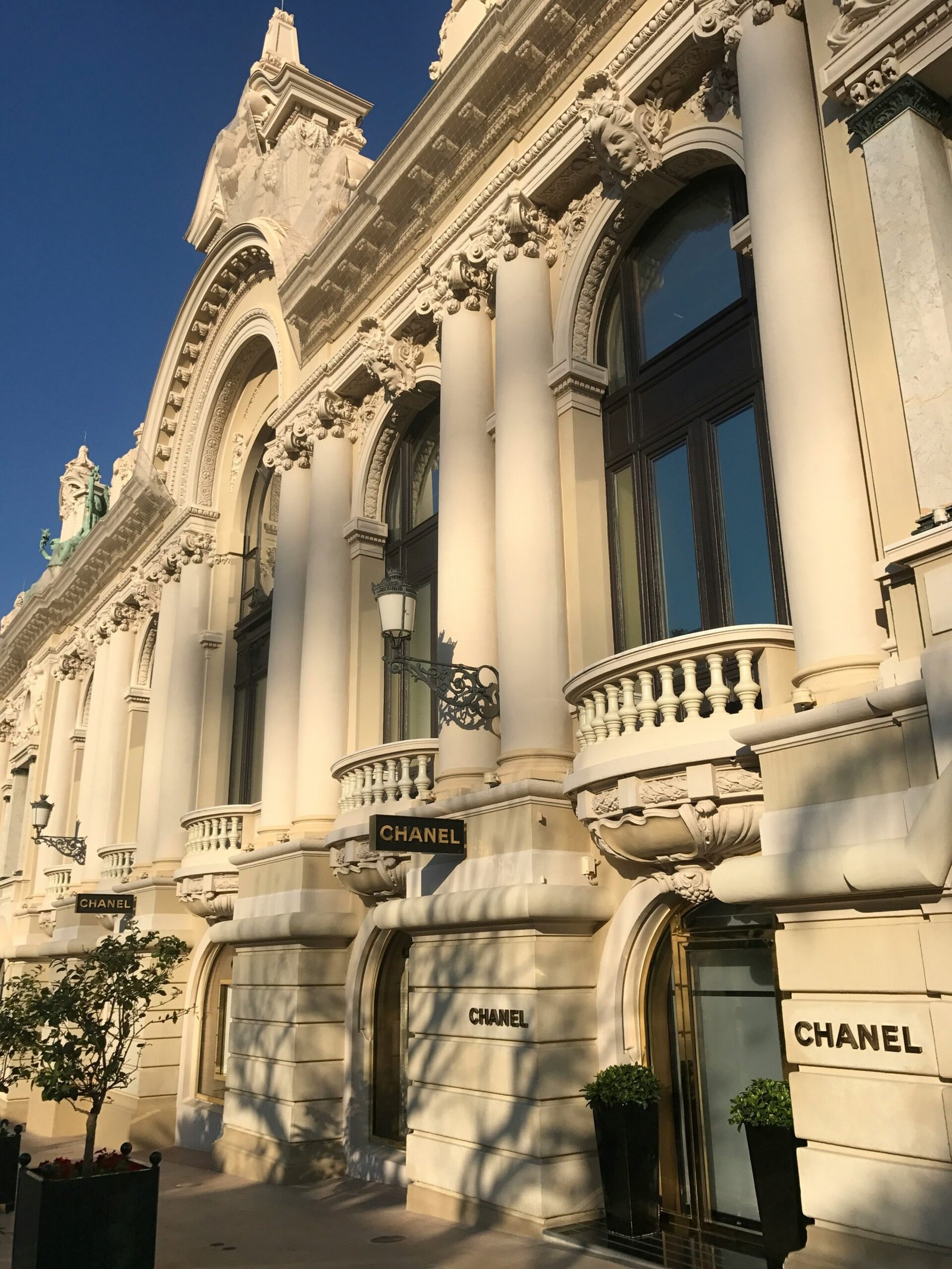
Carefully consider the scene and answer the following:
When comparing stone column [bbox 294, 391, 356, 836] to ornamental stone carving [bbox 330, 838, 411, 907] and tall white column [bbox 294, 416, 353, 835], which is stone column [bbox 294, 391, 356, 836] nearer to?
tall white column [bbox 294, 416, 353, 835]

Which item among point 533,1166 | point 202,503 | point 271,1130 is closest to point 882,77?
point 533,1166

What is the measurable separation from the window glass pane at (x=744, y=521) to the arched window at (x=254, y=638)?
10673mm

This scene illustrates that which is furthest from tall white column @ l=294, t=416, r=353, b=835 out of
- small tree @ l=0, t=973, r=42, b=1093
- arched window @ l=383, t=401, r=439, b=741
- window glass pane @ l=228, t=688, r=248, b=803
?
small tree @ l=0, t=973, r=42, b=1093

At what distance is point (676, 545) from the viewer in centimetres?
1200

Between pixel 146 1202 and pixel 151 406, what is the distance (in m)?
20.0

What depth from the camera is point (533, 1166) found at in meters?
10.0

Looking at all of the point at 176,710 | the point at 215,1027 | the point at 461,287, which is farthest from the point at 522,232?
the point at 215,1027

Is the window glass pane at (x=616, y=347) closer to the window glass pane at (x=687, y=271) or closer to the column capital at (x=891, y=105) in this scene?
the window glass pane at (x=687, y=271)

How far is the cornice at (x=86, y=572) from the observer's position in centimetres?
2552

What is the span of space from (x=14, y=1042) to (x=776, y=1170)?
745cm

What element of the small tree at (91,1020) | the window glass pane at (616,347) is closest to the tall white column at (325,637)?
the small tree at (91,1020)

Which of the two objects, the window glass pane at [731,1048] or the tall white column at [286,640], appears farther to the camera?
the tall white column at [286,640]

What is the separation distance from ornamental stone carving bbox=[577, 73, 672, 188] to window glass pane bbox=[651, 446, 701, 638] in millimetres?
3360

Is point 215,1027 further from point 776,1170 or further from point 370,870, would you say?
point 776,1170
